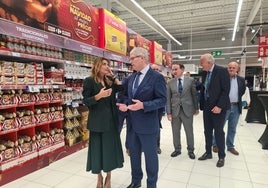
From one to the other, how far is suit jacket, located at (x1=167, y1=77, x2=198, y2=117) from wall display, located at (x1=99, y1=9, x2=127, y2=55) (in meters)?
2.00

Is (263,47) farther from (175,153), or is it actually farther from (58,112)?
(58,112)

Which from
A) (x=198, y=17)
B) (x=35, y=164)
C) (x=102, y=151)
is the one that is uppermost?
(x=198, y=17)

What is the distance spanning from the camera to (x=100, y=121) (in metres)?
2.37

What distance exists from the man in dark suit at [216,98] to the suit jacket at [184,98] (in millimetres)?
227

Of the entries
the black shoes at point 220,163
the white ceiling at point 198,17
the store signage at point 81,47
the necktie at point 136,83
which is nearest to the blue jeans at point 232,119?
the black shoes at point 220,163

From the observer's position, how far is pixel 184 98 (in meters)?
3.74

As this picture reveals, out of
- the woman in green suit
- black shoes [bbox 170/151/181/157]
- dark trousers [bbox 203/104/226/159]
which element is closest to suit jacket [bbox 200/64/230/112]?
dark trousers [bbox 203/104/226/159]

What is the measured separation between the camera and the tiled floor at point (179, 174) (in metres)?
2.85

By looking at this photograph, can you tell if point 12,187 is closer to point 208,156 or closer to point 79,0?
point 208,156

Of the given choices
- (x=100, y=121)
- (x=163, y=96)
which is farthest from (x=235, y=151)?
(x=100, y=121)

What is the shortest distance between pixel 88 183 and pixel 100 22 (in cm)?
345

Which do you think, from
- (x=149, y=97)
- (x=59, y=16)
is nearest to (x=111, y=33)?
(x=59, y=16)

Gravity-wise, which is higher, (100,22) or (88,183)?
(100,22)

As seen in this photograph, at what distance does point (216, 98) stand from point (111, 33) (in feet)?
9.78
